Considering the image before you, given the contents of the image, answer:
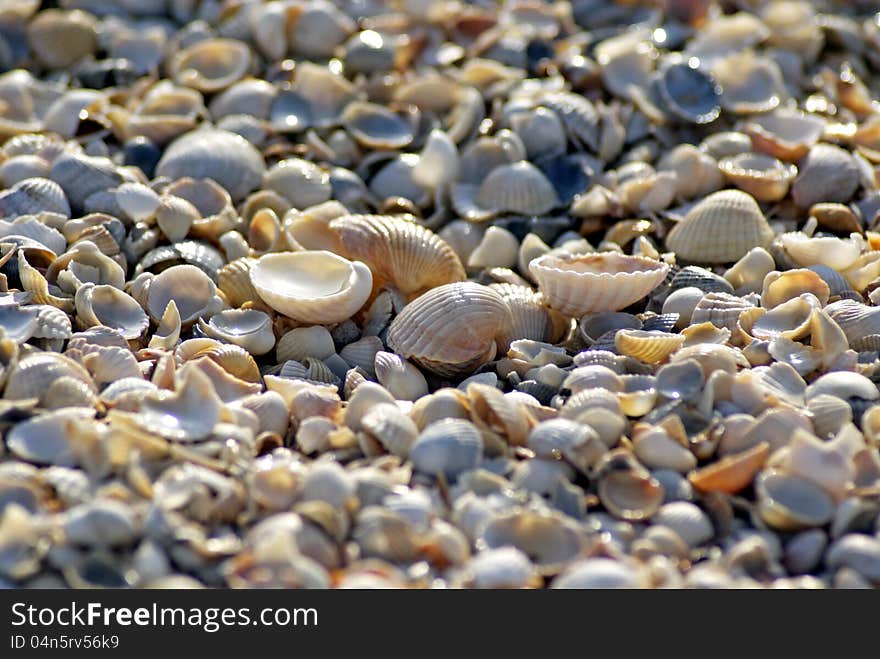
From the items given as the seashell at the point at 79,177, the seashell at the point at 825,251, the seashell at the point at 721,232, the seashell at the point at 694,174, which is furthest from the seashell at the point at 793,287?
the seashell at the point at 79,177

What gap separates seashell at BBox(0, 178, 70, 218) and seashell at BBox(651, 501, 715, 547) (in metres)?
2.00

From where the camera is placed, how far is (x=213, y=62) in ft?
14.0

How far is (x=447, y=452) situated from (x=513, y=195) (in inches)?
57.2

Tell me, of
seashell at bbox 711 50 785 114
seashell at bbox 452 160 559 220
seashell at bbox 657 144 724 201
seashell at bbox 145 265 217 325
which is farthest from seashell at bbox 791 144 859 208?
seashell at bbox 145 265 217 325

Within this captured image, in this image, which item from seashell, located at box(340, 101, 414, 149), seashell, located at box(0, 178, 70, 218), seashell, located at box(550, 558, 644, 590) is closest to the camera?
seashell, located at box(550, 558, 644, 590)

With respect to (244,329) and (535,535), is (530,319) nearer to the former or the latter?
(244,329)

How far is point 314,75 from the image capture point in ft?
13.4

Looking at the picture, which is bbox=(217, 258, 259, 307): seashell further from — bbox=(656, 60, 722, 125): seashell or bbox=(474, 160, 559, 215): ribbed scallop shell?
bbox=(656, 60, 722, 125): seashell

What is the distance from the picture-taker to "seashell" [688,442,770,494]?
2.34 m

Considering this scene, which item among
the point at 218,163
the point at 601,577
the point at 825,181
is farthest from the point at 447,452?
the point at 825,181

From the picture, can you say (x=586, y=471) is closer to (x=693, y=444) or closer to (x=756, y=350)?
(x=693, y=444)

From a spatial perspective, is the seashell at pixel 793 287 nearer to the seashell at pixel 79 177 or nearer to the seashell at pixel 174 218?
the seashell at pixel 174 218

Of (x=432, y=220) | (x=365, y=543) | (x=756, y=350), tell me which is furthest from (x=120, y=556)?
(x=432, y=220)

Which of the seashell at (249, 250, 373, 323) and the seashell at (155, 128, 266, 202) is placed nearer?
the seashell at (249, 250, 373, 323)
